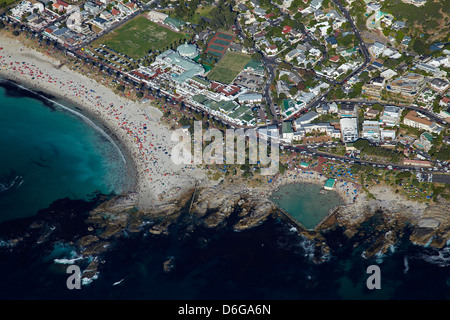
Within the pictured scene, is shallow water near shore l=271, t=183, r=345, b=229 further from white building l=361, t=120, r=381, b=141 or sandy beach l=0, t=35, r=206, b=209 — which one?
white building l=361, t=120, r=381, b=141

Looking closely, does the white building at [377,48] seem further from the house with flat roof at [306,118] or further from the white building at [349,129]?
the house with flat roof at [306,118]

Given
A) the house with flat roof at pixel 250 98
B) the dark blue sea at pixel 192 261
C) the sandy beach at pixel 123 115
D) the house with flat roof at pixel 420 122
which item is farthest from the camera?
the house with flat roof at pixel 250 98

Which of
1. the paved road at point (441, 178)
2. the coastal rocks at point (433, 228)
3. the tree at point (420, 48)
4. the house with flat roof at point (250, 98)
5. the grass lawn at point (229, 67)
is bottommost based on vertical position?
the coastal rocks at point (433, 228)

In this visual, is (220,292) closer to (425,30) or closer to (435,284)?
(435,284)

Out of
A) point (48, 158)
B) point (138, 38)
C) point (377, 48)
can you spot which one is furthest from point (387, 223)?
point (138, 38)

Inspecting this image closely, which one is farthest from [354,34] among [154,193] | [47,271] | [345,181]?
[47,271]

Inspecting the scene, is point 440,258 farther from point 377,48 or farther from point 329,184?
point 377,48

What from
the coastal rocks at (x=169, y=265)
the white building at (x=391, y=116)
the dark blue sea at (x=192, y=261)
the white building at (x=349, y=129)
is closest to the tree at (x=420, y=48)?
the white building at (x=391, y=116)
